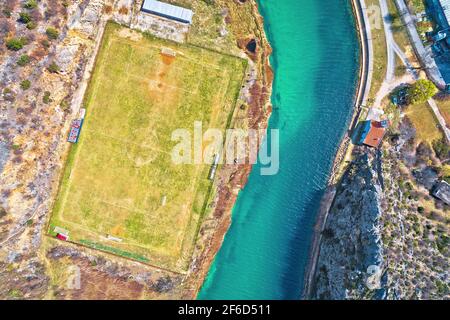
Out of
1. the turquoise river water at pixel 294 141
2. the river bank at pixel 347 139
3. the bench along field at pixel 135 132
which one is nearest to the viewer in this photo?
the bench along field at pixel 135 132

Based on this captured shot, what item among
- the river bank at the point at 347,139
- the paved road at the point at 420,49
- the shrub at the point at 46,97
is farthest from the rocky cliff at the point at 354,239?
the shrub at the point at 46,97

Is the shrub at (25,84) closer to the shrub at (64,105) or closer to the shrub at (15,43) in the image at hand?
the shrub at (15,43)

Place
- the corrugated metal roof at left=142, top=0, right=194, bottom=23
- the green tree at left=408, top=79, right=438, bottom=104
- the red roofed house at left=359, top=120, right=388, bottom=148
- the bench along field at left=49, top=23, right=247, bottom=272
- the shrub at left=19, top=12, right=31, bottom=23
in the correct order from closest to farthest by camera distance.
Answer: the shrub at left=19, top=12, right=31, bottom=23 < the green tree at left=408, top=79, right=438, bottom=104 < the red roofed house at left=359, top=120, right=388, bottom=148 < the corrugated metal roof at left=142, top=0, right=194, bottom=23 < the bench along field at left=49, top=23, right=247, bottom=272

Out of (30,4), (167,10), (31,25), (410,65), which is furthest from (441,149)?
(30,4)

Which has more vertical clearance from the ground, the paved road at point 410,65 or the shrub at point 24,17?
the paved road at point 410,65

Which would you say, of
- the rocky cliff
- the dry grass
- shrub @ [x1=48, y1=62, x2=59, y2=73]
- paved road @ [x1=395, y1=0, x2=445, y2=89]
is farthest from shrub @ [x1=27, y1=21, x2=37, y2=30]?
the dry grass

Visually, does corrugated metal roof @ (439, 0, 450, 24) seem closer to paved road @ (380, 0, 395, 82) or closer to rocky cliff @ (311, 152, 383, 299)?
paved road @ (380, 0, 395, 82)
